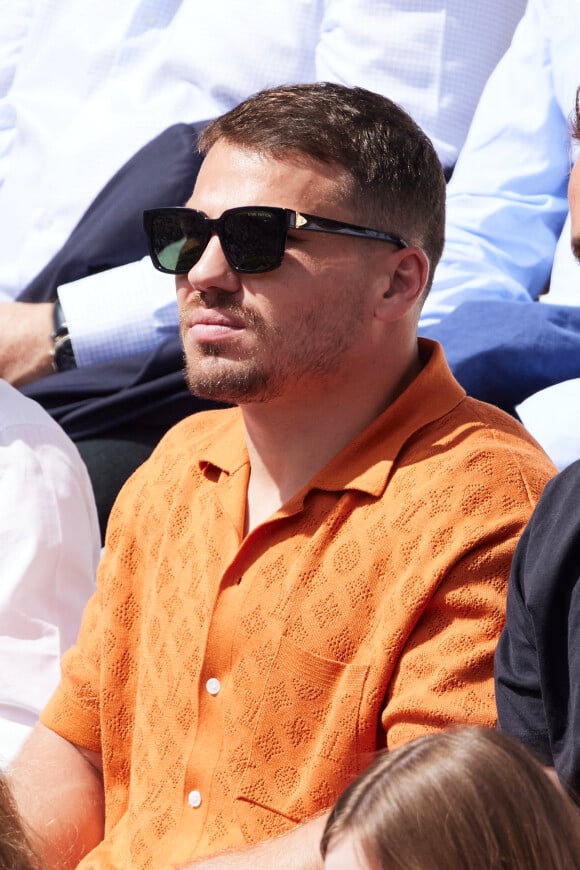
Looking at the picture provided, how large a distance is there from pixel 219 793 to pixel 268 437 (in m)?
0.44

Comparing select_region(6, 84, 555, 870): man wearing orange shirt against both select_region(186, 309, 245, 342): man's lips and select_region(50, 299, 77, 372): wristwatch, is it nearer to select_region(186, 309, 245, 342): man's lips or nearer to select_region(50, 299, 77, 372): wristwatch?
select_region(186, 309, 245, 342): man's lips

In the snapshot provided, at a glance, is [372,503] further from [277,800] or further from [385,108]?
[385,108]

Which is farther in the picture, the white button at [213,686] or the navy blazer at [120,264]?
the navy blazer at [120,264]

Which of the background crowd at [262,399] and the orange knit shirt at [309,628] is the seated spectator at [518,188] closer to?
the background crowd at [262,399]

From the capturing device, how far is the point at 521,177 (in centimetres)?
285

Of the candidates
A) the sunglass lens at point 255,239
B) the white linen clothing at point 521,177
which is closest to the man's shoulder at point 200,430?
the sunglass lens at point 255,239

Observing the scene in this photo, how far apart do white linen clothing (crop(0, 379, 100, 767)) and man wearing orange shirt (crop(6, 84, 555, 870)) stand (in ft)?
0.45

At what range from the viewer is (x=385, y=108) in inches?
67.0

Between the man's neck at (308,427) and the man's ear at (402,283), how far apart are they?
88 millimetres

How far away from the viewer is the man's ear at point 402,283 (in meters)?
1.64

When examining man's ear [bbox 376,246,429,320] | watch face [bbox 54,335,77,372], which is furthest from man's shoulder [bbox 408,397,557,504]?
watch face [bbox 54,335,77,372]

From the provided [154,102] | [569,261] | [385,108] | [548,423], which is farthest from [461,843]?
[154,102]

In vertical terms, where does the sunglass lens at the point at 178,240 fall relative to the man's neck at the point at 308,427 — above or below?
above

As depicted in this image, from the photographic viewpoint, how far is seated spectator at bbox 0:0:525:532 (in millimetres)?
2748
